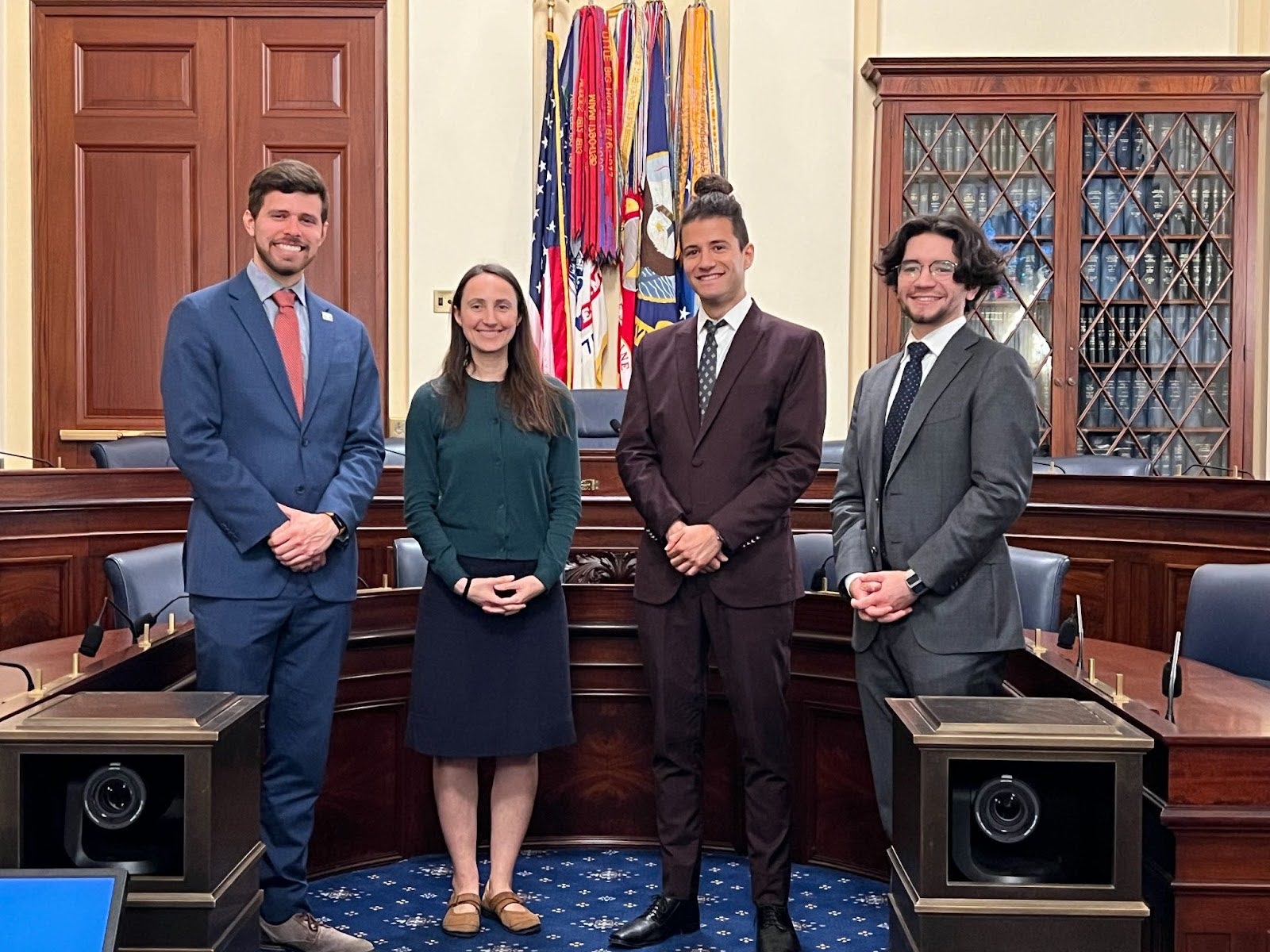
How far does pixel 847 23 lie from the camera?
6703 mm

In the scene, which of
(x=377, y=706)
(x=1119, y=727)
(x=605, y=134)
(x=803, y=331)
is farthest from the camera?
(x=605, y=134)

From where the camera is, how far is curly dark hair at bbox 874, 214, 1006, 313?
243cm

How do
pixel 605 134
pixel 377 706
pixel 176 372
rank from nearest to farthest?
pixel 176 372 < pixel 377 706 < pixel 605 134

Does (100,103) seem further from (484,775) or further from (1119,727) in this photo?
(1119,727)

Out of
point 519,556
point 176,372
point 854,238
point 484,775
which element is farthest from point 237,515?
point 854,238

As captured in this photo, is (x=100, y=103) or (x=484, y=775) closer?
(x=484, y=775)

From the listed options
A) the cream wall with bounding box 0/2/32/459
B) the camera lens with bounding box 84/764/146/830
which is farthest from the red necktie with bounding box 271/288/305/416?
the cream wall with bounding box 0/2/32/459

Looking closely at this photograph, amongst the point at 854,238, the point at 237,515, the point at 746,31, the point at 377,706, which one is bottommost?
the point at 377,706

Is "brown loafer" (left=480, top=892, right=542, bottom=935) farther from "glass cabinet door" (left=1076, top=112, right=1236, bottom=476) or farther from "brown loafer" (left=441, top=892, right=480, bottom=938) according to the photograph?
"glass cabinet door" (left=1076, top=112, right=1236, bottom=476)

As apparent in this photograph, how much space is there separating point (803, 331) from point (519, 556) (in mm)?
795

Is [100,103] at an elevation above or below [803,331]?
above

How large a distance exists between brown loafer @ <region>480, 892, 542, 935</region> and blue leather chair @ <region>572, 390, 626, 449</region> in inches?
107

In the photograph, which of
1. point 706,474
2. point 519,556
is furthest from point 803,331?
point 519,556

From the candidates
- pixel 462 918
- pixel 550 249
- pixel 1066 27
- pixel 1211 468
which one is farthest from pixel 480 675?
pixel 1066 27
